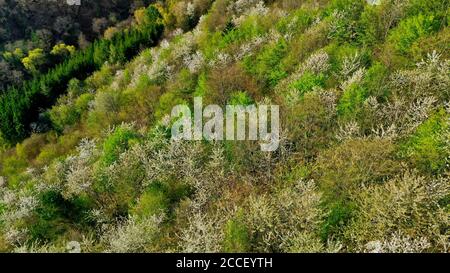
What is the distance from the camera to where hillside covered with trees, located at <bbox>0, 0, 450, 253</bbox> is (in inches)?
1156

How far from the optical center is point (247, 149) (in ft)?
129

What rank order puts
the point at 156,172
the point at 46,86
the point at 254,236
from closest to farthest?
the point at 254,236 < the point at 156,172 < the point at 46,86

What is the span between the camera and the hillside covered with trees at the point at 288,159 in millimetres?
29359

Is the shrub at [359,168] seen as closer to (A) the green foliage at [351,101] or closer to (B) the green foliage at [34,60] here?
(A) the green foliage at [351,101]

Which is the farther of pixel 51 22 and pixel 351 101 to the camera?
pixel 51 22

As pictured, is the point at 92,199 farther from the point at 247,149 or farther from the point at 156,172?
the point at 247,149

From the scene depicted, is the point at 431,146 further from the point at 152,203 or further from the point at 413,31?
the point at 152,203

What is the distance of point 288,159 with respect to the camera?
3797cm

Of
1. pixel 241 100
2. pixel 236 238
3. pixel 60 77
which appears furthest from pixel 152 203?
pixel 60 77

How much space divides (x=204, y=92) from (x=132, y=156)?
17.2 m

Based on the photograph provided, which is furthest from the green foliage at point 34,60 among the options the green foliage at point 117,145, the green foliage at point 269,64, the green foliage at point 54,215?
the green foliage at point 54,215

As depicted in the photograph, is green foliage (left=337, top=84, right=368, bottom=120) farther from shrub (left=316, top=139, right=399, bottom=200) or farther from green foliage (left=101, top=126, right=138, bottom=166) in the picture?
green foliage (left=101, top=126, right=138, bottom=166)

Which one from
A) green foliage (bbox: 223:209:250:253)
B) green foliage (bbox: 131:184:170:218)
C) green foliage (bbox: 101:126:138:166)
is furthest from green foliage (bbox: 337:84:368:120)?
green foliage (bbox: 101:126:138:166)
